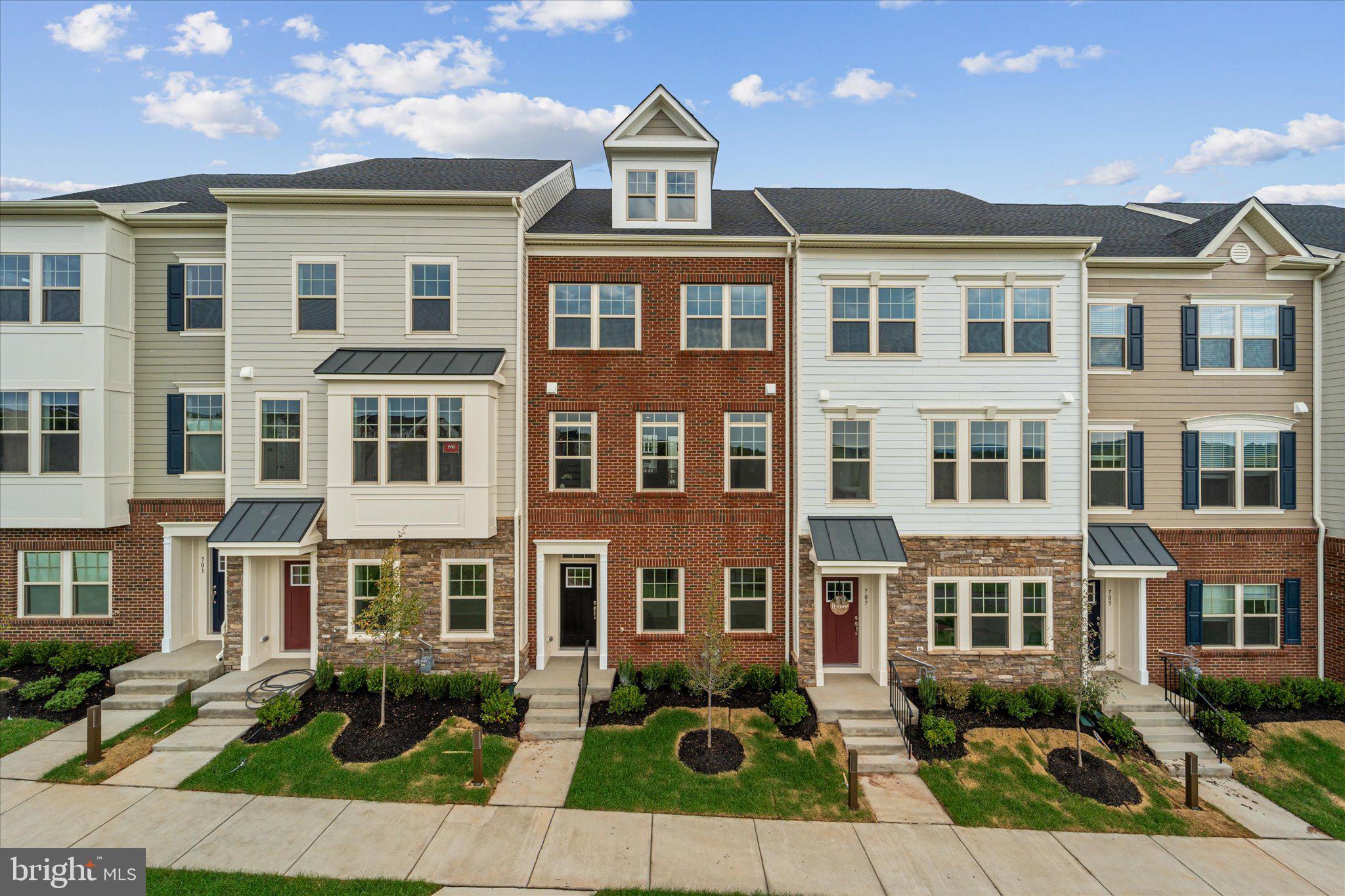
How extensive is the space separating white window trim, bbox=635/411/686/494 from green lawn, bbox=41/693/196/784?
10298 millimetres

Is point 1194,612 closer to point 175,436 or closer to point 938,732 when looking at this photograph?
point 938,732

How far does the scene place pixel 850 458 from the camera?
13305 mm

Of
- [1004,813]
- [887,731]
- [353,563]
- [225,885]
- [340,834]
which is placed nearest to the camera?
[225,885]

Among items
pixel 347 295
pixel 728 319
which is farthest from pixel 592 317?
pixel 347 295

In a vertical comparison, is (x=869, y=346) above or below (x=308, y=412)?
above

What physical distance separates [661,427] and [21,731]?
13.8 meters

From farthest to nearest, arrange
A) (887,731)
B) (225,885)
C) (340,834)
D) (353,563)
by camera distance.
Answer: (353,563), (887,731), (340,834), (225,885)

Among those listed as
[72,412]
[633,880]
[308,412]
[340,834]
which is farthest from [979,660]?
[72,412]

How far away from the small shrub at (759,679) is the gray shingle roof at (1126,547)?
7.87m

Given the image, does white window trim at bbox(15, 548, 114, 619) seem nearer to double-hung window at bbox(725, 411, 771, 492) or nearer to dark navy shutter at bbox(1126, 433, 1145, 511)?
double-hung window at bbox(725, 411, 771, 492)

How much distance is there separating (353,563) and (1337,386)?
76.9ft

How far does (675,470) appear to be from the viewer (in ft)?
44.5

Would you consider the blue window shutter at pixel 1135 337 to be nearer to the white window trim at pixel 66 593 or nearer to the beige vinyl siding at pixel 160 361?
the beige vinyl siding at pixel 160 361

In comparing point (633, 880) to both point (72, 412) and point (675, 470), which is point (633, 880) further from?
point (72, 412)
